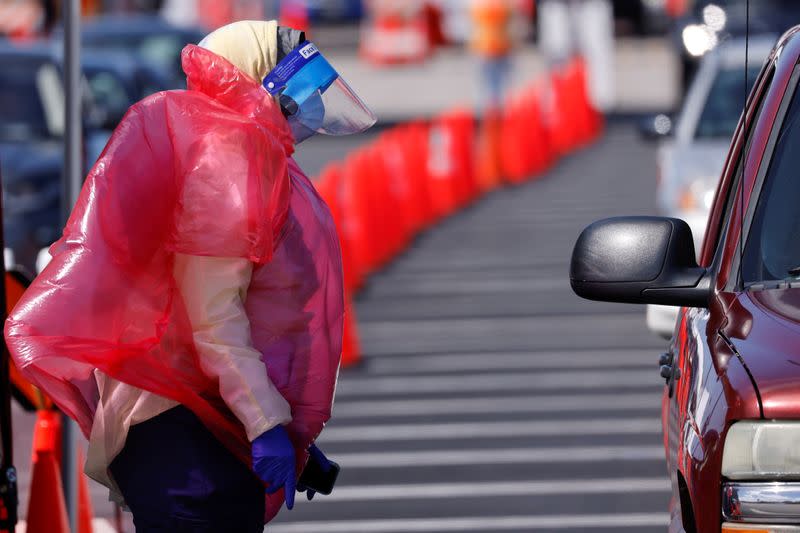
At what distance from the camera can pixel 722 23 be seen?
1138 cm

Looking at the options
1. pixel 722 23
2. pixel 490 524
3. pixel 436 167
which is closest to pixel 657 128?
pixel 722 23

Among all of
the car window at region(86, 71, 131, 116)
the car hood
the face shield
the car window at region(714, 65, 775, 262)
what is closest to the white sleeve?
the face shield

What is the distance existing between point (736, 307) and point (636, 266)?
0.94 ft

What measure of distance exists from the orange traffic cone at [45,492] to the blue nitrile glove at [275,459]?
5.69ft

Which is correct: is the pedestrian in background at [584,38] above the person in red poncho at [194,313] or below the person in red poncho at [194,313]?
below

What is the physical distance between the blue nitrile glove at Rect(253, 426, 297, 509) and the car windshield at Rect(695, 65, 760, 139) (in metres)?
8.96

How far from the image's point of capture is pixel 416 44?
39656 millimetres

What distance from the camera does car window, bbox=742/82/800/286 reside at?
4.45m

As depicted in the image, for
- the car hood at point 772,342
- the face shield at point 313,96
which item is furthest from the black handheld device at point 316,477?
the car hood at point 772,342

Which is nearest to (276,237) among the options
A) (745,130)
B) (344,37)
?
(745,130)

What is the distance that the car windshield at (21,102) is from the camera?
47.0 ft

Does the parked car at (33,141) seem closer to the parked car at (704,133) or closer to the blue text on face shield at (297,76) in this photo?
the parked car at (704,133)

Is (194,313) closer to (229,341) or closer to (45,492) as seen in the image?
(229,341)

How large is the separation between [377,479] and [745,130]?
4.30m
